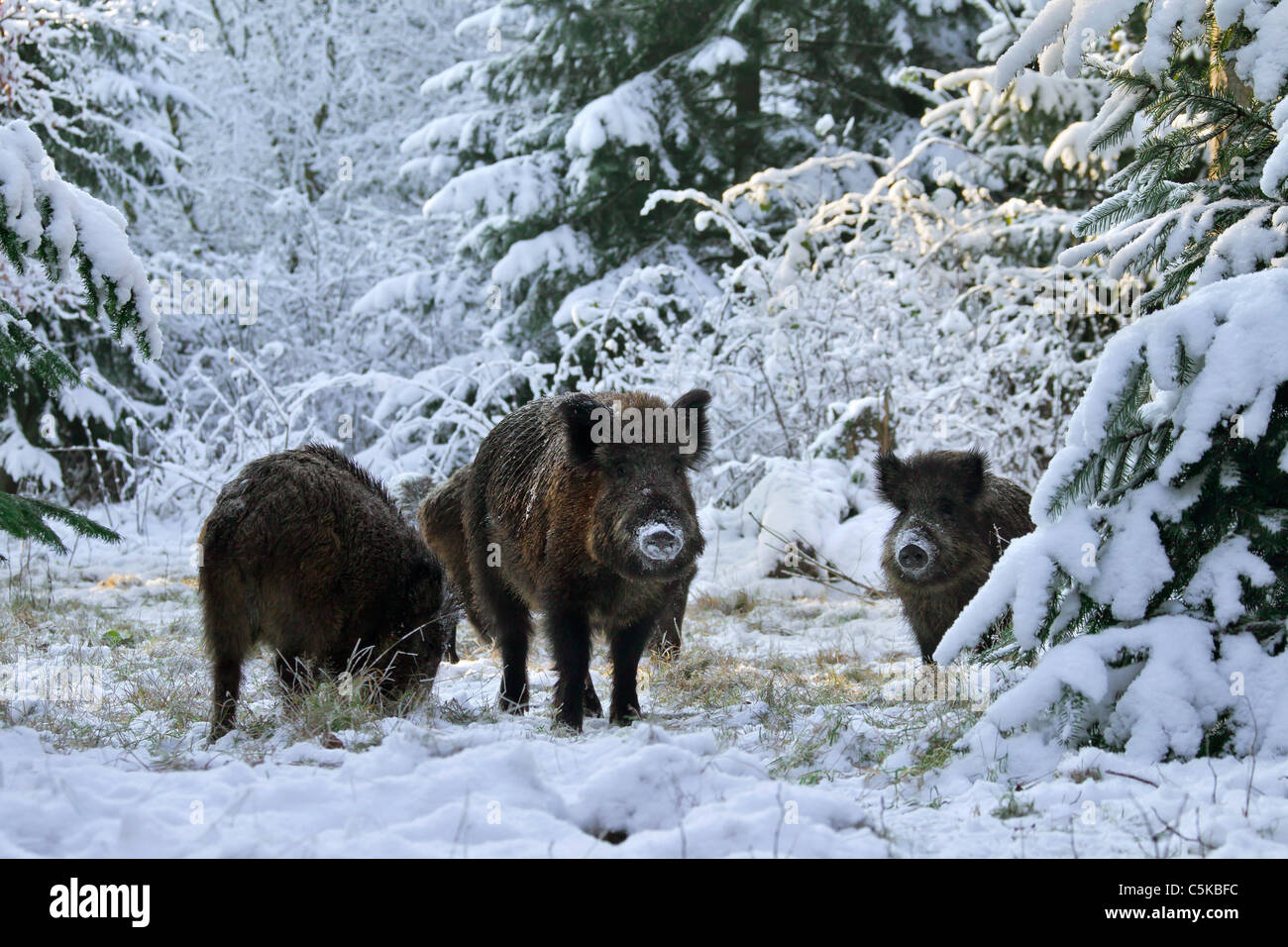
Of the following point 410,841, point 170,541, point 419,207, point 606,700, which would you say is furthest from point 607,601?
point 419,207

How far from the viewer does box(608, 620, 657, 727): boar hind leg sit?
15.4 ft

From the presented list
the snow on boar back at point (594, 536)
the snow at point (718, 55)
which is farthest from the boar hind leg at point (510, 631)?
the snow at point (718, 55)

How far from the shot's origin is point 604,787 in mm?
2730

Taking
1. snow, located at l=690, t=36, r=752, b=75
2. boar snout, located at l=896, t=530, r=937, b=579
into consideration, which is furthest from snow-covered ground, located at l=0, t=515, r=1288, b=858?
snow, located at l=690, t=36, r=752, b=75

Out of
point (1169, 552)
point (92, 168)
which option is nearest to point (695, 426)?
point (1169, 552)

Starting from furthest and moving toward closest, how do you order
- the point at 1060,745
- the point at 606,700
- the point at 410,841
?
1. the point at 606,700
2. the point at 1060,745
3. the point at 410,841

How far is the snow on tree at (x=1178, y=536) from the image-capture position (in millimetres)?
3148

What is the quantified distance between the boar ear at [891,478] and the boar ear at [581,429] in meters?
2.05

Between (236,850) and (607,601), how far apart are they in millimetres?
2471

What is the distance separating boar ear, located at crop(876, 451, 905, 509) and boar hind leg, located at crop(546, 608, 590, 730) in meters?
2.25

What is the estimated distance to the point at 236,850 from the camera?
2.30 metres

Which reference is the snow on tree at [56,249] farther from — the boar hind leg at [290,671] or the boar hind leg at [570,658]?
the boar hind leg at [570,658]

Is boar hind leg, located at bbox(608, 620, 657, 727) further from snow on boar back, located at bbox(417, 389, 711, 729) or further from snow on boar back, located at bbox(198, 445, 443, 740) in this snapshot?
snow on boar back, located at bbox(198, 445, 443, 740)
